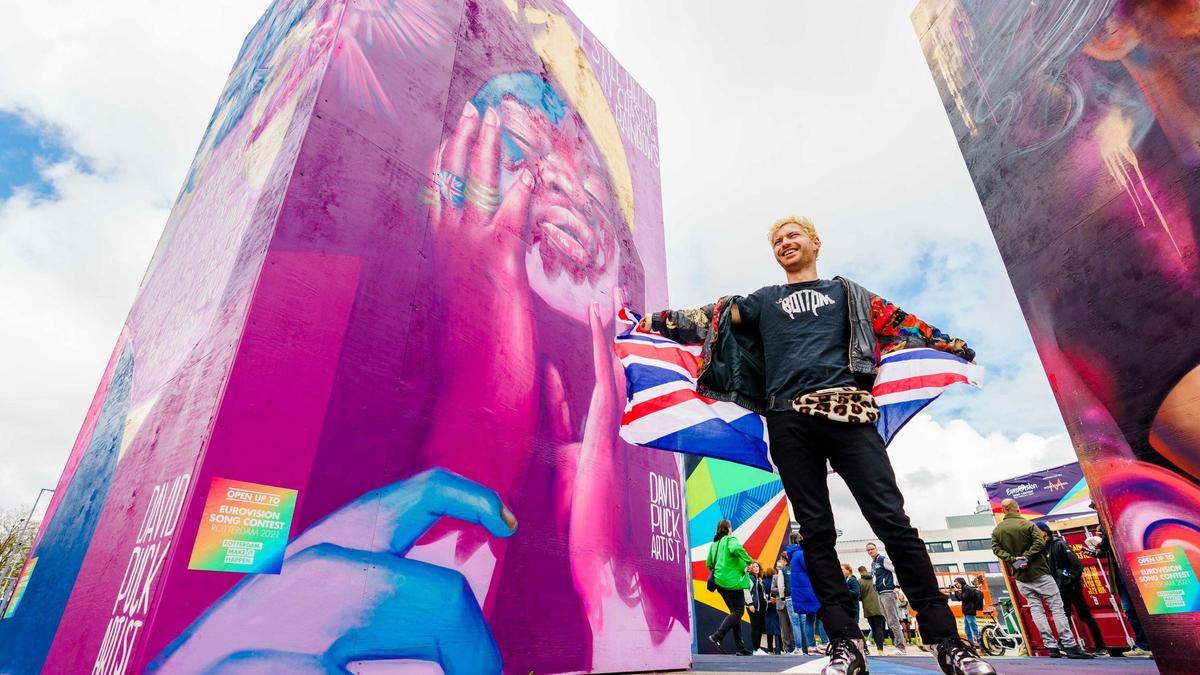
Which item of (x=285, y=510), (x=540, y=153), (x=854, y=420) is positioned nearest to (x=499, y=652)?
(x=285, y=510)

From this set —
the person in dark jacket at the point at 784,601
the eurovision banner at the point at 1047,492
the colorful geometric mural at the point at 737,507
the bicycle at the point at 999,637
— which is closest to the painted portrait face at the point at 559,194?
the person in dark jacket at the point at 784,601

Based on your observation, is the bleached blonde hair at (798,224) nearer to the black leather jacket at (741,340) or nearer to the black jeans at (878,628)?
the black leather jacket at (741,340)

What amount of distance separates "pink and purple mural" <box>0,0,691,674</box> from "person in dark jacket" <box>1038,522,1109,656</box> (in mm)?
5382

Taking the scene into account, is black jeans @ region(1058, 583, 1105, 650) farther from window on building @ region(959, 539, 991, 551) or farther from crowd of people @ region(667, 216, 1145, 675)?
window on building @ region(959, 539, 991, 551)

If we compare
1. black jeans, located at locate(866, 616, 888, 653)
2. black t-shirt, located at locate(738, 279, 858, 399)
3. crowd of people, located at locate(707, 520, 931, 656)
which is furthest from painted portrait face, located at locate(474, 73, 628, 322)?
black jeans, located at locate(866, 616, 888, 653)

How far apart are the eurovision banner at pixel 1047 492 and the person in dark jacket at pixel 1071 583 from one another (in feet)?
24.6

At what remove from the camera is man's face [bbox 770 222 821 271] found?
11.8 feet

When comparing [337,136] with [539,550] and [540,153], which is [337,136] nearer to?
[540,153]

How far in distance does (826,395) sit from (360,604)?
3062 mm

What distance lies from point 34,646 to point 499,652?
3371mm

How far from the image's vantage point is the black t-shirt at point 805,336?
3.08 metres

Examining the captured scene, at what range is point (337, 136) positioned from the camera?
4594mm

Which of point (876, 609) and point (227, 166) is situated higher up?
point (227, 166)

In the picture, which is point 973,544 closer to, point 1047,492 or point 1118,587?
point 1047,492
